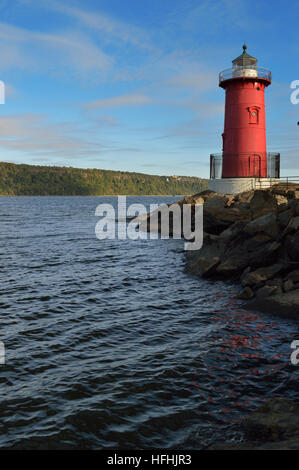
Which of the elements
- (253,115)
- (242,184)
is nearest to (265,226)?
(242,184)

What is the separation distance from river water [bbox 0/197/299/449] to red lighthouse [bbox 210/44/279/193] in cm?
1864

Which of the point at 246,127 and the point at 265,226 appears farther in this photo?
the point at 246,127

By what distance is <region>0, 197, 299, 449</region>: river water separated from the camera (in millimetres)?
6332

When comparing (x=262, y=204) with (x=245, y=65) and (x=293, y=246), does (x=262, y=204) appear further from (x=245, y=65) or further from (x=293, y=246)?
(x=245, y=65)

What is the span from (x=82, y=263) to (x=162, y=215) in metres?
17.4

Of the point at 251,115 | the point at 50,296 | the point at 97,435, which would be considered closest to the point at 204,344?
the point at 97,435

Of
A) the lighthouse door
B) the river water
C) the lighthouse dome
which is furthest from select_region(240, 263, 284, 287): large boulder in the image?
the lighthouse dome

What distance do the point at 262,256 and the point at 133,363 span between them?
8564mm

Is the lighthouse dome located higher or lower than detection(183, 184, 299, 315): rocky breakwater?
higher

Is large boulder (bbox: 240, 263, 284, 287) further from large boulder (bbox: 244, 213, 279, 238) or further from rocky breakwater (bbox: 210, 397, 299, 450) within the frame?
rocky breakwater (bbox: 210, 397, 299, 450)

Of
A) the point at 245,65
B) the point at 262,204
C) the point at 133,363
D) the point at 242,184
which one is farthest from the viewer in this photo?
the point at 245,65

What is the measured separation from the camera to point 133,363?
8.73m

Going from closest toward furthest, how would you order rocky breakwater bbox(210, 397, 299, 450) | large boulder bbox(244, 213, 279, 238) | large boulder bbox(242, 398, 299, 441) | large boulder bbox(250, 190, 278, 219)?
rocky breakwater bbox(210, 397, 299, 450), large boulder bbox(242, 398, 299, 441), large boulder bbox(244, 213, 279, 238), large boulder bbox(250, 190, 278, 219)
